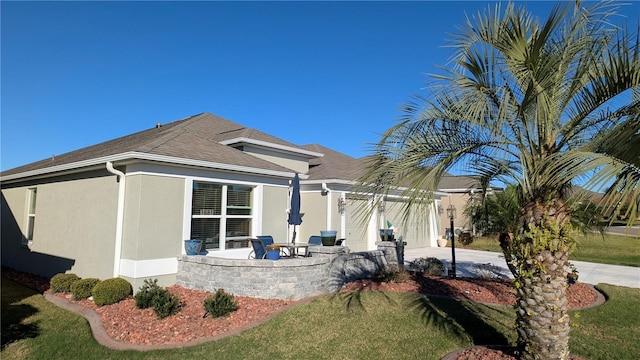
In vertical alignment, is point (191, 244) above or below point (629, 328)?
above

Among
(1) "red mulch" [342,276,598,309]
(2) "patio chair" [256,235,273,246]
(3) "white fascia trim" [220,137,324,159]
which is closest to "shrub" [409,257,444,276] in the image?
(1) "red mulch" [342,276,598,309]

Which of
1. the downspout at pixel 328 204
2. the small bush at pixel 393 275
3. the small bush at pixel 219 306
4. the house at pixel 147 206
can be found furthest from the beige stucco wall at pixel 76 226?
the downspout at pixel 328 204

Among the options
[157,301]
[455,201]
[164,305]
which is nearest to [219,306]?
[164,305]

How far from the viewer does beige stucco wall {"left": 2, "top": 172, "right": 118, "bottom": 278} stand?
10.1 metres

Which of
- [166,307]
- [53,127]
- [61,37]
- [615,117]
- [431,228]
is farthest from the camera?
[431,228]

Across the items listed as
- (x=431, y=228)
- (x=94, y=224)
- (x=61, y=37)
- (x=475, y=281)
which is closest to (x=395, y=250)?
(x=475, y=281)

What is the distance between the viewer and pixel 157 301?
26.1ft

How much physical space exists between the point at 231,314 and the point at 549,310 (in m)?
6.19

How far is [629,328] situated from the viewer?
714cm

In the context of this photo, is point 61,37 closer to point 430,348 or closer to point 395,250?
point 395,250

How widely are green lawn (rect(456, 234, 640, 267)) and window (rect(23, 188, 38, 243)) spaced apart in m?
22.2

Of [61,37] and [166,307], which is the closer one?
[166,307]

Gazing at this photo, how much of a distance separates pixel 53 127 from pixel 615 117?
827 inches

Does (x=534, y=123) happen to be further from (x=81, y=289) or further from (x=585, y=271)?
(x=585, y=271)
